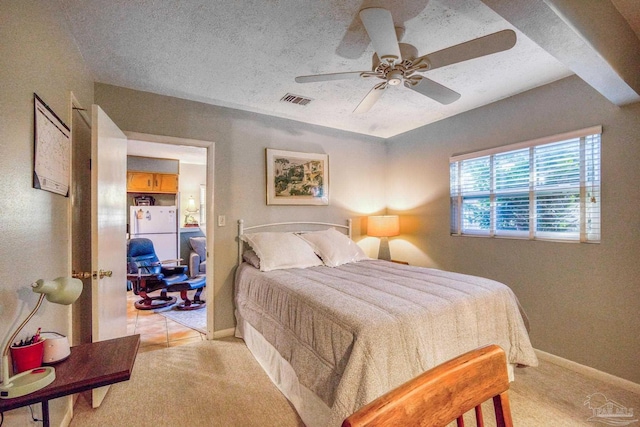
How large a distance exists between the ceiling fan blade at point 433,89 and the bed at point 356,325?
4.73ft

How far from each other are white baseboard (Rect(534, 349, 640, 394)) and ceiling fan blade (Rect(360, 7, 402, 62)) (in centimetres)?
286

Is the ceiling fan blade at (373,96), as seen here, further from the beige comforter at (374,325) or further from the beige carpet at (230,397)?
the beige carpet at (230,397)

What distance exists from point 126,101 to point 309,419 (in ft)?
10.1

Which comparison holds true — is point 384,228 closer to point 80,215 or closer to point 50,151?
point 80,215

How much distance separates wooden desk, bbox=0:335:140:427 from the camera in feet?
3.13

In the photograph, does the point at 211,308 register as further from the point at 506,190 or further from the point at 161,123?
the point at 506,190

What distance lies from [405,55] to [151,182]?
5.49 metres

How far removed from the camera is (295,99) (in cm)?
301

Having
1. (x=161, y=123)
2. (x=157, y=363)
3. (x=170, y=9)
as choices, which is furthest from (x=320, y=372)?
(x=161, y=123)

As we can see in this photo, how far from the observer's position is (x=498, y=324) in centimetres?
197

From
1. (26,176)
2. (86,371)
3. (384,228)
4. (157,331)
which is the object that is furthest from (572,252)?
(157,331)

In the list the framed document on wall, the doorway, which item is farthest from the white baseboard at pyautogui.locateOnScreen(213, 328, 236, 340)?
the framed document on wall

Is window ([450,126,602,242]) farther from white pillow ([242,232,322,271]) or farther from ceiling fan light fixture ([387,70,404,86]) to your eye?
white pillow ([242,232,322,271])

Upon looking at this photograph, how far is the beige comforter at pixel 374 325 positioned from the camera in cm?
141
